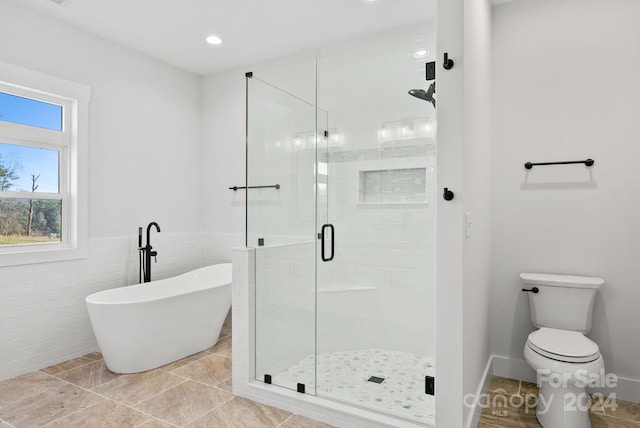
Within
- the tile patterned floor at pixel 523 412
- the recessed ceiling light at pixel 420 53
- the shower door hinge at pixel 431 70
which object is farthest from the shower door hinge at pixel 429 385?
the recessed ceiling light at pixel 420 53

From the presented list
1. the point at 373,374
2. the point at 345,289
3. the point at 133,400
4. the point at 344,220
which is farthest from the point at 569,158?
the point at 133,400

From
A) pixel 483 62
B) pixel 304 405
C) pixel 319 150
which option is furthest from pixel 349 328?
pixel 483 62

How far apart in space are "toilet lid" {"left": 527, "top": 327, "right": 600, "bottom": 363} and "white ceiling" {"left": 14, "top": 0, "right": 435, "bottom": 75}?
256 centimetres

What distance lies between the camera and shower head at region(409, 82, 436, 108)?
6.73 ft

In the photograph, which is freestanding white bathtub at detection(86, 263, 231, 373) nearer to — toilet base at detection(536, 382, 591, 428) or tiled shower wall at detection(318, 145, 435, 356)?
tiled shower wall at detection(318, 145, 435, 356)

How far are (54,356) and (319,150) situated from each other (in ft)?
9.05

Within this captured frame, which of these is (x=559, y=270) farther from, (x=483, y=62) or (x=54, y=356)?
(x=54, y=356)

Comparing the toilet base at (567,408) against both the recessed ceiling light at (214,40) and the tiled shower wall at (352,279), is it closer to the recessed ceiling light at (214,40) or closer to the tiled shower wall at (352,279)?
the tiled shower wall at (352,279)

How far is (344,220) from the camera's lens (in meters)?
2.45

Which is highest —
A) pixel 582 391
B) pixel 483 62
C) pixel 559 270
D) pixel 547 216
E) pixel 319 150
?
pixel 483 62

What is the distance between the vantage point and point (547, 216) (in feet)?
9.04

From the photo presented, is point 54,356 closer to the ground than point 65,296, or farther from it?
closer to the ground

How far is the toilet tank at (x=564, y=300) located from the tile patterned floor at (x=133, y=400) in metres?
1.66

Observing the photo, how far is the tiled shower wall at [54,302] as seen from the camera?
288cm
